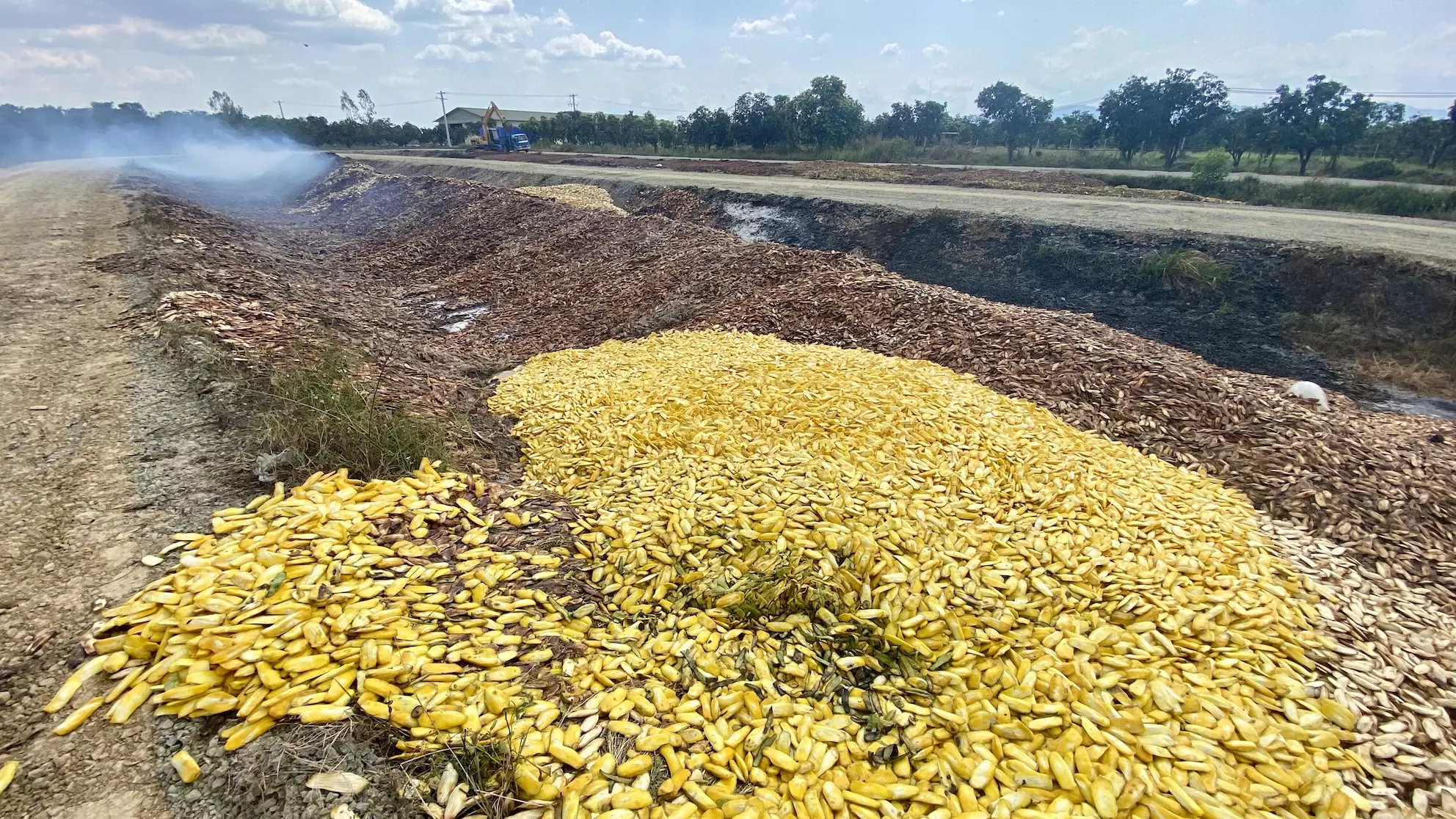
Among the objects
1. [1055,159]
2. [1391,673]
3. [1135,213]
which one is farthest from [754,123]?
[1391,673]

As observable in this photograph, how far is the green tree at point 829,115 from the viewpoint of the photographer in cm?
4428

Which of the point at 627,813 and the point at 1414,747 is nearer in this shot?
the point at 627,813

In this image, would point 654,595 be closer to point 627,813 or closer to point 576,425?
point 627,813

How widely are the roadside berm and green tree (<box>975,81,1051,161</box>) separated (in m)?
45.3

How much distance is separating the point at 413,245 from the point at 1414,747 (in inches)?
833

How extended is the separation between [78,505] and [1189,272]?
1600 cm

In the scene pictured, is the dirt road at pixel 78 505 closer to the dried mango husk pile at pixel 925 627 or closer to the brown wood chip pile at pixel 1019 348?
the dried mango husk pile at pixel 925 627

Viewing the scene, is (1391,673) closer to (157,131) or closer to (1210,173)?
(1210,173)

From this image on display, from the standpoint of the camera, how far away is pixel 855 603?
3.70 m

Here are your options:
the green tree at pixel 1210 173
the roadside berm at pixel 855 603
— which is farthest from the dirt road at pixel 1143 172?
the roadside berm at pixel 855 603

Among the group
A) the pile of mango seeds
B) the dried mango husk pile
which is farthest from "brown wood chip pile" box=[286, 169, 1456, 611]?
the pile of mango seeds

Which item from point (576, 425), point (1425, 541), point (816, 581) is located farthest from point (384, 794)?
point (1425, 541)

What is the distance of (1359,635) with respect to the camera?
3.64m

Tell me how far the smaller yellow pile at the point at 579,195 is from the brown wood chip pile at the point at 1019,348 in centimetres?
370
